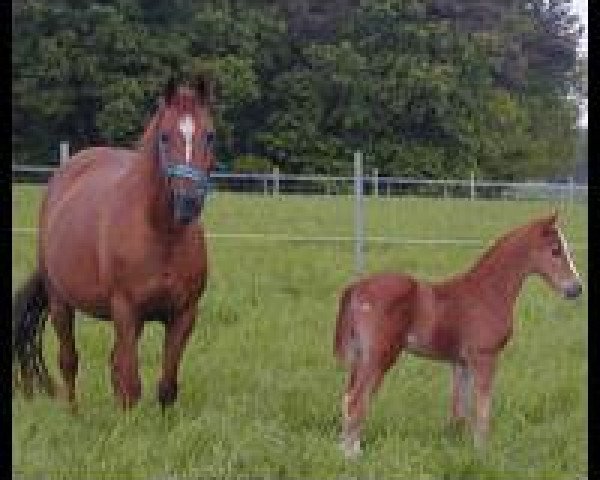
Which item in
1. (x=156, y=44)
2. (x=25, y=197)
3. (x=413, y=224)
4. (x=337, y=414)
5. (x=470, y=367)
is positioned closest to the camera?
(x=470, y=367)

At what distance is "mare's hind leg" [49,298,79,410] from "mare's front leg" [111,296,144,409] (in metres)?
0.72

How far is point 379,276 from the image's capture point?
5.33 meters

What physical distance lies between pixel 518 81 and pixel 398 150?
41.1ft

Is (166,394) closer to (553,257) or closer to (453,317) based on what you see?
(453,317)

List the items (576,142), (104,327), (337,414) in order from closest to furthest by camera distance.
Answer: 1. (337,414)
2. (104,327)
3. (576,142)

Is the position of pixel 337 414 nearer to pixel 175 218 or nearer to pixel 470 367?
pixel 470 367

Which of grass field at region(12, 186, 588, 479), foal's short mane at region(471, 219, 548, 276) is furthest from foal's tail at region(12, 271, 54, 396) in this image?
foal's short mane at region(471, 219, 548, 276)

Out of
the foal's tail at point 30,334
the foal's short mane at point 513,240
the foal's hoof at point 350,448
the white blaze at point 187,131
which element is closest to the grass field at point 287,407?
the foal's hoof at point 350,448

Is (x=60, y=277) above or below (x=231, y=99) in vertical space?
below

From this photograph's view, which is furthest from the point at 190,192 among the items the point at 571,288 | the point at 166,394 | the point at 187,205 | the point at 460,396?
the point at 571,288

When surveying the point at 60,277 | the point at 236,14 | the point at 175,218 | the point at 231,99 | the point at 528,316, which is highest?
the point at 236,14

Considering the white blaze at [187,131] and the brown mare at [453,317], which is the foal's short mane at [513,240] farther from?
the white blaze at [187,131]

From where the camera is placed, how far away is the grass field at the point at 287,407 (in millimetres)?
4855

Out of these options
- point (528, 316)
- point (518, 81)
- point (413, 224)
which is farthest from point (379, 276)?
point (518, 81)
